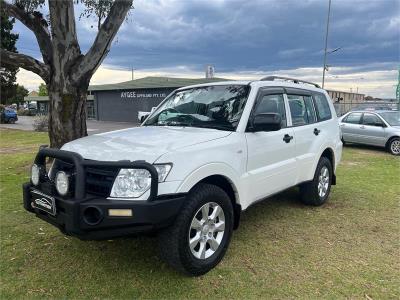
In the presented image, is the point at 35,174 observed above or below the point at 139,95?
below

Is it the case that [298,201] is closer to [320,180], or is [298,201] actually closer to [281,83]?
[320,180]

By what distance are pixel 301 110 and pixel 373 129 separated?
1004cm

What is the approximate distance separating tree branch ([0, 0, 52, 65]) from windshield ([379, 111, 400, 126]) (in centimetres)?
1208

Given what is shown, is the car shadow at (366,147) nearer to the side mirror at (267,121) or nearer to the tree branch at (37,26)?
the side mirror at (267,121)

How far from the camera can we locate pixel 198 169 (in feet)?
11.3

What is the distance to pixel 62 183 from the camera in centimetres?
331

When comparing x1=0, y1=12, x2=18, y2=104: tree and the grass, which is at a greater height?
x1=0, y1=12, x2=18, y2=104: tree

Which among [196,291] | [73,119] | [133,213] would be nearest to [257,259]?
[196,291]

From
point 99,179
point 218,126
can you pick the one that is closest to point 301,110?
point 218,126

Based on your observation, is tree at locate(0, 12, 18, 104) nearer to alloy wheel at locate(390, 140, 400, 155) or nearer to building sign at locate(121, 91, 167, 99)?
building sign at locate(121, 91, 167, 99)

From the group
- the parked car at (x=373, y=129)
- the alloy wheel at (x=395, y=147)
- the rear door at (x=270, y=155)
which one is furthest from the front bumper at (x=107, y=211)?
the parked car at (x=373, y=129)

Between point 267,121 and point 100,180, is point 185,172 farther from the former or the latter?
point 267,121

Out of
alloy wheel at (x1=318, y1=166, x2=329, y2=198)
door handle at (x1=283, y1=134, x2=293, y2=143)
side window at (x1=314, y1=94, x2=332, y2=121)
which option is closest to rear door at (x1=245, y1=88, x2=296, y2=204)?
door handle at (x1=283, y1=134, x2=293, y2=143)

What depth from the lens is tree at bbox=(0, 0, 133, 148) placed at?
7680 millimetres
